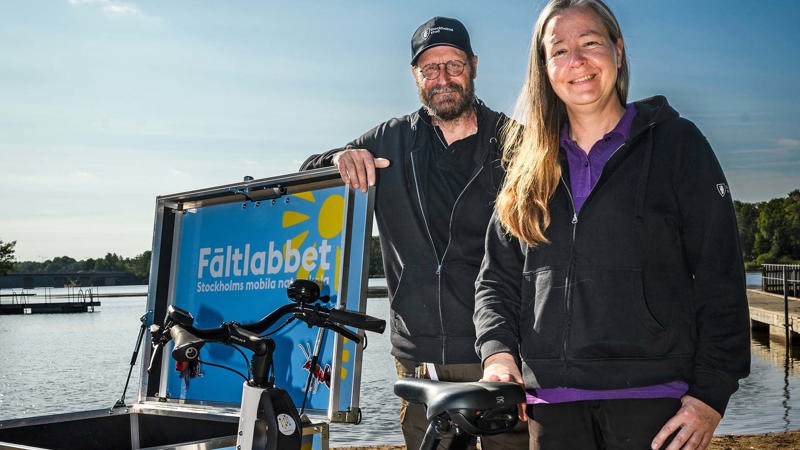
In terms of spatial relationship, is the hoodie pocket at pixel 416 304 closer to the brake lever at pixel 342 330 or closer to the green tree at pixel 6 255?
the brake lever at pixel 342 330

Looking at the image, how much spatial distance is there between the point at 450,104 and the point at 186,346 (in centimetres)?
162

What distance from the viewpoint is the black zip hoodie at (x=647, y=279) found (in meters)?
2.05

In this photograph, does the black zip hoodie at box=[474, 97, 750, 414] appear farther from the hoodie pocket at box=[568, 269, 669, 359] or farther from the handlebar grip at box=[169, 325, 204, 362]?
the handlebar grip at box=[169, 325, 204, 362]

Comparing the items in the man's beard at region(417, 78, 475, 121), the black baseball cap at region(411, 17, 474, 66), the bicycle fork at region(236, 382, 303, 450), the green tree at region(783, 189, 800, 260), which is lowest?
the bicycle fork at region(236, 382, 303, 450)

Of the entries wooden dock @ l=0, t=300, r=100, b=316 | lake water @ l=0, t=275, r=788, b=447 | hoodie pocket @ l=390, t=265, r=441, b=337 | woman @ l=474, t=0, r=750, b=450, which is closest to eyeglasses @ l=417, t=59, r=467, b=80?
hoodie pocket @ l=390, t=265, r=441, b=337

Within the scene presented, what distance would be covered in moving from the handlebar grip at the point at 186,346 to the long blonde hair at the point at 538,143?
1267 mm

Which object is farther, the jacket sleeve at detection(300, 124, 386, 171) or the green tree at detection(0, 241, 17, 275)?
the green tree at detection(0, 241, 17, 275)

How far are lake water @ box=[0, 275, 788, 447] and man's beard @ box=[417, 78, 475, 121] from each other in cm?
259

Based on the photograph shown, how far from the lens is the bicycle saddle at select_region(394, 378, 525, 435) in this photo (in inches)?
73.1

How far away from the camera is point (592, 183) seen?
2.27m

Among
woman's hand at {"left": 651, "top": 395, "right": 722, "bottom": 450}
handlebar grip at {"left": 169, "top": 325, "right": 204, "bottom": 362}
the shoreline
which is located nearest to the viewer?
woman's hand at {"left": 651, "top": 395, "right": 722, "bottom": 450}

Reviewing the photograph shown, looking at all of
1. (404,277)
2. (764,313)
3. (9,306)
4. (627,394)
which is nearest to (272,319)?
(404,277)

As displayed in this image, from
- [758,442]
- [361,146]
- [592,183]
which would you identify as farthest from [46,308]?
[592,183]

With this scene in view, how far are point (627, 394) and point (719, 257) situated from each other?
41cm
